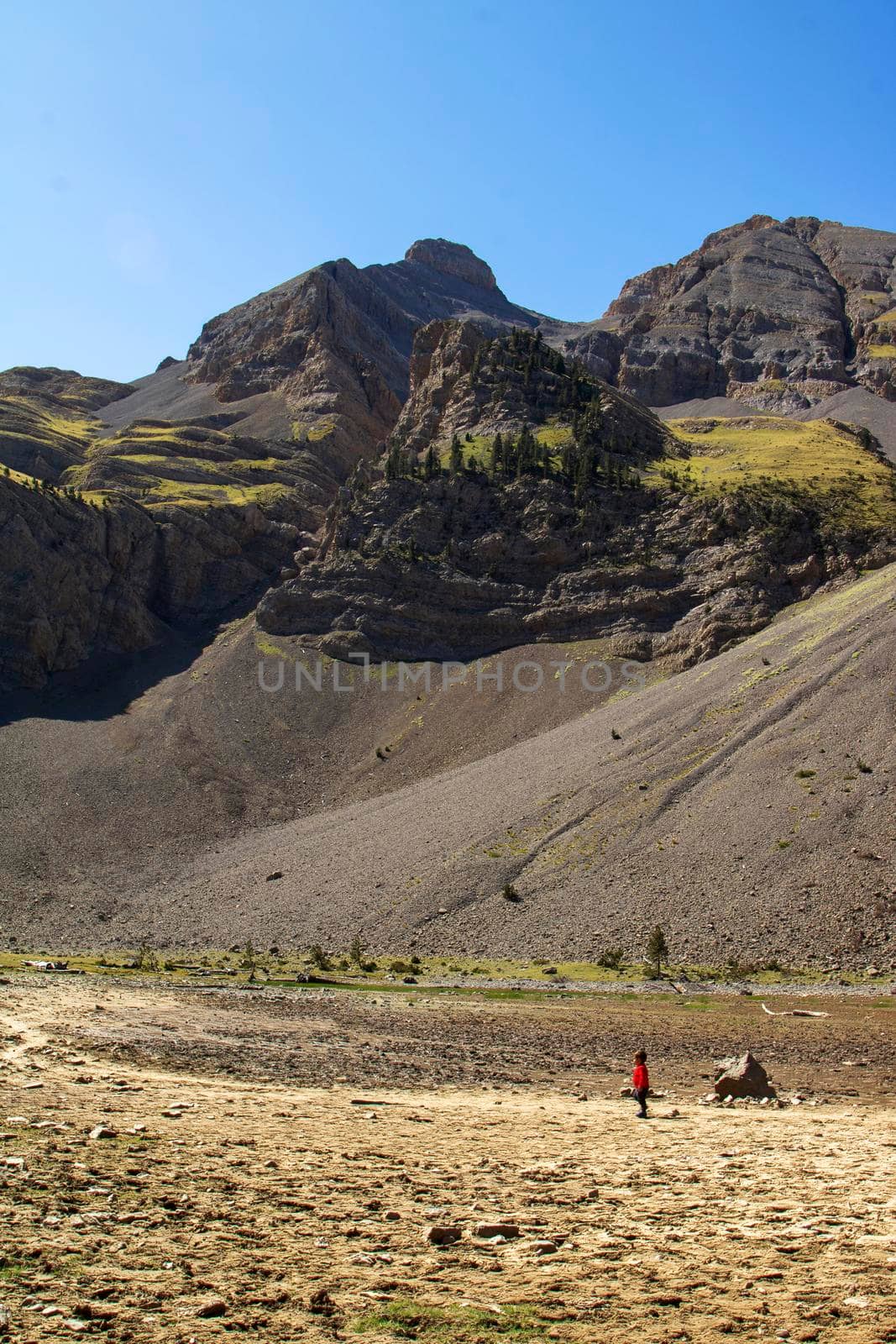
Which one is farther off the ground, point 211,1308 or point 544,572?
point 544,572

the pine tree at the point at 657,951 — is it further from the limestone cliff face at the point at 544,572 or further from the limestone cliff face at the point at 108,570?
the limestone cliff face at the point at 108,570

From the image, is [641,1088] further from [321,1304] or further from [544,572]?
[544,572]

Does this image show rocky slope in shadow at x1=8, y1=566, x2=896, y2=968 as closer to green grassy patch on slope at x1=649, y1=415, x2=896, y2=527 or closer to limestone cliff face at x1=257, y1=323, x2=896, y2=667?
limestone cliff face at x1=257, y1=323, x2=896, y2=667

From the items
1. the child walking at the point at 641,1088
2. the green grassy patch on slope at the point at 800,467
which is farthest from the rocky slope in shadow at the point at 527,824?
the child walking at the point at 641,1088

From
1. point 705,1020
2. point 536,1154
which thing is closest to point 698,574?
point 705,1020

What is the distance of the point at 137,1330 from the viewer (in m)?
8.09

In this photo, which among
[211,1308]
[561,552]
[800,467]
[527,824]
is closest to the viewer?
[211,1308]

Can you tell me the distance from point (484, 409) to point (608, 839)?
Answer: 87282 mm

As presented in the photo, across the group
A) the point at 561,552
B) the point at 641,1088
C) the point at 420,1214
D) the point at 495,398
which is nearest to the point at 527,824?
the point at 641,1088

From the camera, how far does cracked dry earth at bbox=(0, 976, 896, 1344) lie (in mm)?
8656

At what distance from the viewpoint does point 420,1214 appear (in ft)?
37.9

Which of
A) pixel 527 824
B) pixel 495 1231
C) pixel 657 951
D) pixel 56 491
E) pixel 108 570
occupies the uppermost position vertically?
pixel 56 491

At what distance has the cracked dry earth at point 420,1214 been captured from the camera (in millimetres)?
8656

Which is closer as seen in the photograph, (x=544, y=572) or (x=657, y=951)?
(x=657, y=951)
